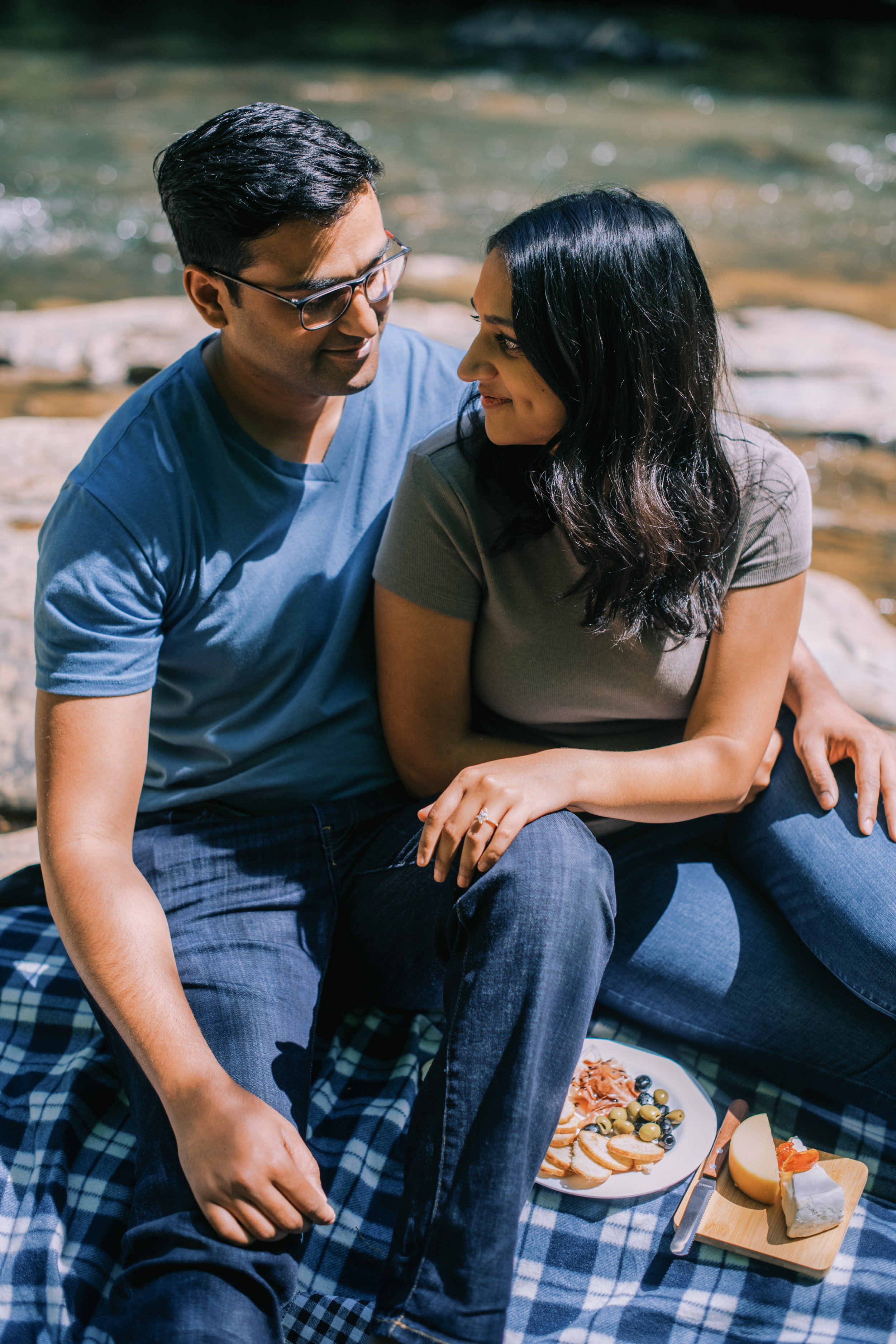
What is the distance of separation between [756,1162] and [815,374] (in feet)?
16.8

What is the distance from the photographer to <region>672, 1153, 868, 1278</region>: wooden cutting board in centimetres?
182

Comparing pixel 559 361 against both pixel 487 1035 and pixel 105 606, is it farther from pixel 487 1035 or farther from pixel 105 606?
pixel 487 1035

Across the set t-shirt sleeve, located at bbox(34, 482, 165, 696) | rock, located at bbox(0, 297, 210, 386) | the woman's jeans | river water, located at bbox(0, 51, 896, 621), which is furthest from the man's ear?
rock, located at bbox(0, 297, 210, 386)

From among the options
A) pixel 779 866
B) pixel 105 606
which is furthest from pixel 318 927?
pixel 779 866

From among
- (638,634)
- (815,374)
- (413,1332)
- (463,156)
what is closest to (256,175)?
(638,634)

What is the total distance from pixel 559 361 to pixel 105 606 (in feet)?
2.73

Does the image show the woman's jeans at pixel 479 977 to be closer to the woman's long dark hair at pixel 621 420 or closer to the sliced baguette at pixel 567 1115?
the sliced baguette at pixel 567 1115

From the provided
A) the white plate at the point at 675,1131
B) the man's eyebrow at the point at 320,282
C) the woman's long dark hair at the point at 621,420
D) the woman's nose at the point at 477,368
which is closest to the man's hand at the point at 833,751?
the woman's long dark hair at the point at 621,420

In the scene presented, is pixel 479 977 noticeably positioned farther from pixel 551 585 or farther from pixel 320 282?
pixel 320 282

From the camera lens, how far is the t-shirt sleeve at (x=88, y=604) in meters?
1.91

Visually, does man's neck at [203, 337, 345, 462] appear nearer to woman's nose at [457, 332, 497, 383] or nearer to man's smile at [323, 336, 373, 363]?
man's smile at [323, 336, 373, 363]

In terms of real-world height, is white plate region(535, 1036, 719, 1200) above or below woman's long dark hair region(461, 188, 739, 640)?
below

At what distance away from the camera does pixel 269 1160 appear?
1604mm

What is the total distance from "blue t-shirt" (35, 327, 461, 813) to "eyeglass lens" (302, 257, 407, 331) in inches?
8.6
